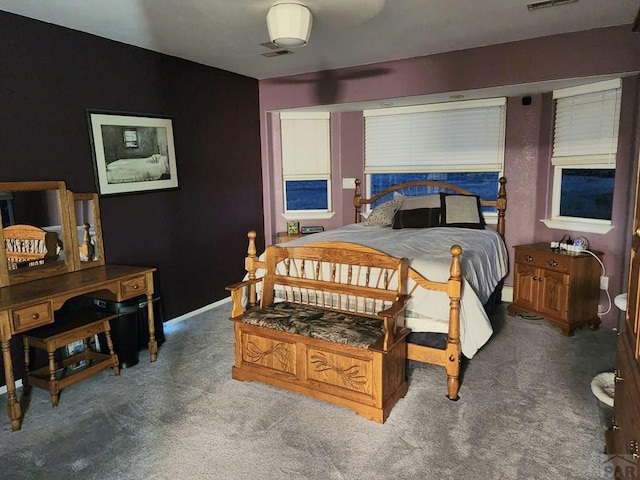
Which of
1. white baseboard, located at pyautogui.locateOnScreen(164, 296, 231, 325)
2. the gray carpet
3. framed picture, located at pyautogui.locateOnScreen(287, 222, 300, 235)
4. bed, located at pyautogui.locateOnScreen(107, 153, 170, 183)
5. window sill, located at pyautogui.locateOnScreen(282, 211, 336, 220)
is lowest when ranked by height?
the gray carpet

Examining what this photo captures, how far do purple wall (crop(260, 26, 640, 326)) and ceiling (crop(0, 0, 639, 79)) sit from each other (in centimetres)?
13

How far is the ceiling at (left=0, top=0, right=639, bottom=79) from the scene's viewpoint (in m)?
2.56

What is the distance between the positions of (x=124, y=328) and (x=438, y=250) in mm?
2407

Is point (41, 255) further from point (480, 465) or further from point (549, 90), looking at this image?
point (549, 90)

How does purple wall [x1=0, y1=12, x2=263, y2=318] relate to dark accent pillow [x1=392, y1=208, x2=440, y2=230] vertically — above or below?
above

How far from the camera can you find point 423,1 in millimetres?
2871

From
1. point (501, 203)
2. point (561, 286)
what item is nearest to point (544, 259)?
point (561, 286)

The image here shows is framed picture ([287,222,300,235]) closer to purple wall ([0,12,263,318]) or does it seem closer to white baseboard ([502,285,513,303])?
purple wall ([0,12,263,318])

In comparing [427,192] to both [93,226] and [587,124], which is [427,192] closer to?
[587,124]

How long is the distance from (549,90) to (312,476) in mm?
3927

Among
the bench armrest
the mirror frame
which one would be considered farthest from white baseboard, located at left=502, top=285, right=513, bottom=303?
the mirror frame

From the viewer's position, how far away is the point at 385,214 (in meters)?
4.77

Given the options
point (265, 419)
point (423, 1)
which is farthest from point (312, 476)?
point (423, 1)

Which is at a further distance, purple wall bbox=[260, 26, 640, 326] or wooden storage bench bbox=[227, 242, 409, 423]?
purple wall bbox=[260, 26, 640, 326]
